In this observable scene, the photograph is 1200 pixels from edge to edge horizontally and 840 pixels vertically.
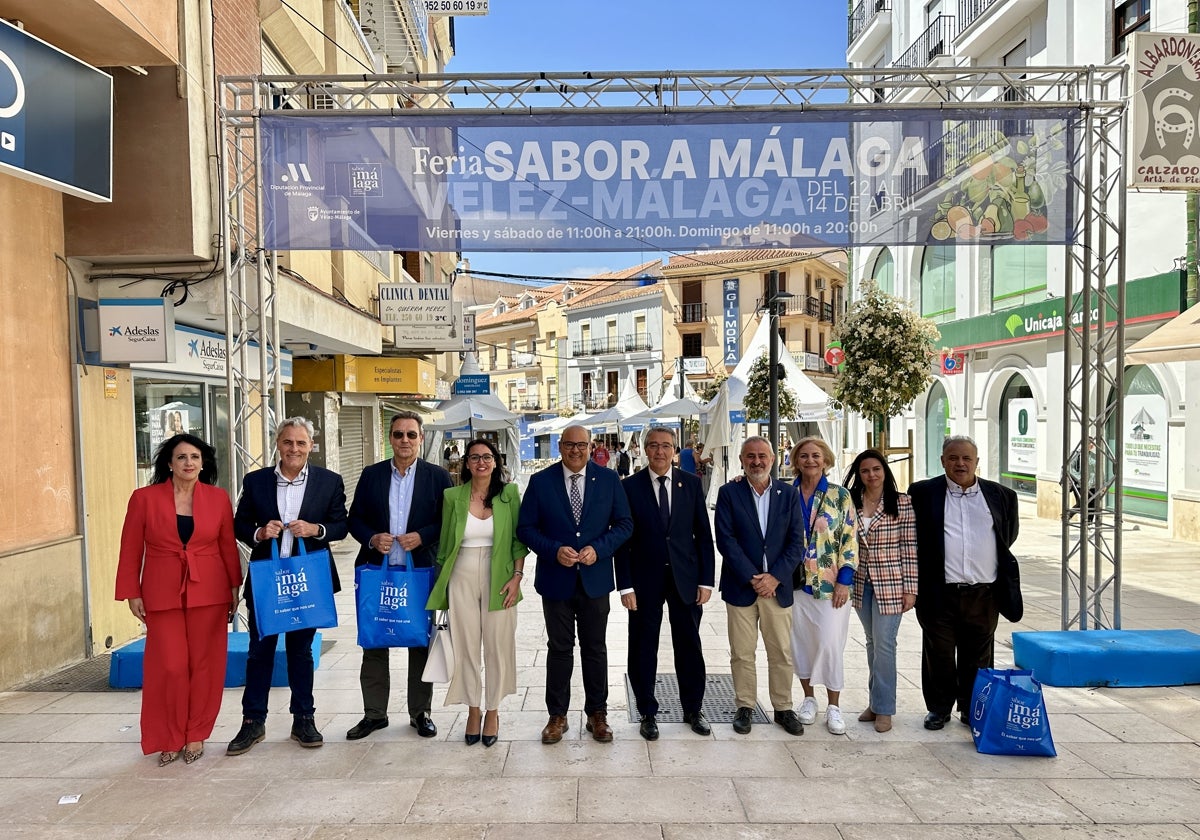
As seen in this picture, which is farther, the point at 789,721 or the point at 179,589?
the point at 789,721

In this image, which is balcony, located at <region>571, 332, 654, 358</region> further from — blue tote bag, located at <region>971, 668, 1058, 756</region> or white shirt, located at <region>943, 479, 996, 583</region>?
blue tote bag, located at <region>971, 668, 1058, 756</region>

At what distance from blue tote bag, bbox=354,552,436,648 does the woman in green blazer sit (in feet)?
0.33

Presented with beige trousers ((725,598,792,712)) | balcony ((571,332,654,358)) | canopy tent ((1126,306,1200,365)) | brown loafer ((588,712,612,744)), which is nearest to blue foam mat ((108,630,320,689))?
brown loafer ((588,712,612,744))

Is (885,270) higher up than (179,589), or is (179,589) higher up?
(885,270)

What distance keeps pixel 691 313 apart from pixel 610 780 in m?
43.3

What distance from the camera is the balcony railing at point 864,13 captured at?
24.3m

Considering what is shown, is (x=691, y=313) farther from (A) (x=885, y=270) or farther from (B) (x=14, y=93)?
(B) (x=14, y=93)

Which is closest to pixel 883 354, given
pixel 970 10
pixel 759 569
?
pixel 759 569

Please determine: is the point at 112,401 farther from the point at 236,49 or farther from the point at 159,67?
the point at 236,49

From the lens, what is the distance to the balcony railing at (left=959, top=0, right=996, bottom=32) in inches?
714

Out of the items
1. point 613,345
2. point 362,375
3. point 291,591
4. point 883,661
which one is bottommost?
point 883,661

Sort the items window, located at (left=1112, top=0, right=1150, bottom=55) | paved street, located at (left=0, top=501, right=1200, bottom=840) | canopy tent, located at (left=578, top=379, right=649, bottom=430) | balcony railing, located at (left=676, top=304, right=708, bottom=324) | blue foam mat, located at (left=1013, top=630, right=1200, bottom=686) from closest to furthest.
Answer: paved street, located at (left=0, top=501, right=1200, bottom=840) → blue foam mat, located at (left=1013, top=630, right=1200, bottom=686) → window, located at (left=1112, top=0, right=1150, bottom=55) → canopy tent, located at (left=578, top=379, right=649, bottom=430) → balcony railing, located at (left=676, top=304, right=708, bottom=324)

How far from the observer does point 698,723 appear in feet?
15.4

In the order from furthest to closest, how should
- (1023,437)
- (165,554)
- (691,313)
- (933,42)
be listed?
1. (691,313)
2. (933,42)
3. (1023,437)
4. (165,554)
